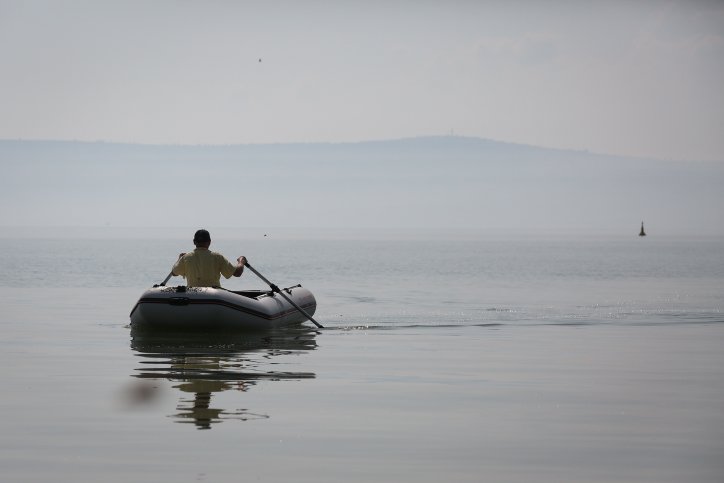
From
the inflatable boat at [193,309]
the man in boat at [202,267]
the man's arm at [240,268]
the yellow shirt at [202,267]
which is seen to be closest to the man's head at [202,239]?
the man in boat at [202,267]

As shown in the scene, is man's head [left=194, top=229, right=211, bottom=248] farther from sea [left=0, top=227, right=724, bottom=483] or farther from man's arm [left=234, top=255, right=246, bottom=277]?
sea [left=0, top=227, right=724, bottom=483]

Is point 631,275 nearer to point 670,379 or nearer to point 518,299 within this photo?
point 518,299

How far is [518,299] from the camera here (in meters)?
37.7

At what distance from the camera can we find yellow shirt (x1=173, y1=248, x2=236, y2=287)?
22312 millimetres

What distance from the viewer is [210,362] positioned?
18.1 meters

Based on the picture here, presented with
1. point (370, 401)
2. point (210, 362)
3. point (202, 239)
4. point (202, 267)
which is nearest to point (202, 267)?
point (202, 267)

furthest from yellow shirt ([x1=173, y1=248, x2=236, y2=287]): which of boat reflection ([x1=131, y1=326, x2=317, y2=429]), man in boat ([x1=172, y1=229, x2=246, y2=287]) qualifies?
boat reflection ([x1=131, y1=326, x2=317, y2=429])

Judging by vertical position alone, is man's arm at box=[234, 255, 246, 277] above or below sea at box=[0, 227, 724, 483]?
above

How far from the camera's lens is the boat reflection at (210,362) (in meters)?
12.9

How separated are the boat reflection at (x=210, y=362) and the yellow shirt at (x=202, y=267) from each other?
3.15 ft

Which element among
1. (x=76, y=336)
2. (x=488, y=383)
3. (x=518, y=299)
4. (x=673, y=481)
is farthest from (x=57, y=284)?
(x=673, y=481)

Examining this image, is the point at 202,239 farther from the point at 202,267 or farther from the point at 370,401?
the point at 370,401

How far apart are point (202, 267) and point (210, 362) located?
4.50 meters

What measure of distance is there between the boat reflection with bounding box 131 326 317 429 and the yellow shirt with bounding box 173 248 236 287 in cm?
96
